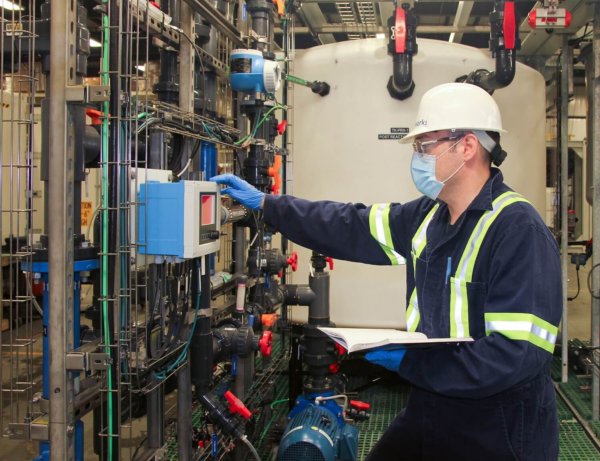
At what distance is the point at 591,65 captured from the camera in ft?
14.0

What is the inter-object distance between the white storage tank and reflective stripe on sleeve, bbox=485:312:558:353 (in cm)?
253

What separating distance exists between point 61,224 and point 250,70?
135 centimetres

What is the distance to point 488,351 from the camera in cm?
166

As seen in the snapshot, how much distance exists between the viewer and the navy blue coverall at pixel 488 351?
166 cm

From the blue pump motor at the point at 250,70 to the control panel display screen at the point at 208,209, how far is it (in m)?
0.76

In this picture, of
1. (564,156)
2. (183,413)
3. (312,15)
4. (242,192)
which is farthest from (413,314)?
(312,15)

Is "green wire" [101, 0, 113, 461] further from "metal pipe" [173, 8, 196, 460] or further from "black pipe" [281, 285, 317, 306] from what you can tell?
"black pipe" [281, 285, 317, 306]

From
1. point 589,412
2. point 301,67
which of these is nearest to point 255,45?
point 301,67

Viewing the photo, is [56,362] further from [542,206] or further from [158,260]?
[542,206]

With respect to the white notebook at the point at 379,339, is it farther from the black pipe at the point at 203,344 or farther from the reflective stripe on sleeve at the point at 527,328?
the black pipe at the point at 203,344

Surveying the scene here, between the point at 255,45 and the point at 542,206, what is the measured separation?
2548mm

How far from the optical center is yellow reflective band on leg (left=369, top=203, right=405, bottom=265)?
2.35m

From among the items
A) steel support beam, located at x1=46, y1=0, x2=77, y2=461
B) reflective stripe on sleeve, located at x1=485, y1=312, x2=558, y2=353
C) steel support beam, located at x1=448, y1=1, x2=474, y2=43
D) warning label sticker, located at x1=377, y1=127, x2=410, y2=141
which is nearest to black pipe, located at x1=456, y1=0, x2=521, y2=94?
warning label sticker, located at x1=377, y1=127, x2=410, y2=141

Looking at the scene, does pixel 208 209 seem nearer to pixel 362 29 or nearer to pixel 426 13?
pixel 362 29
